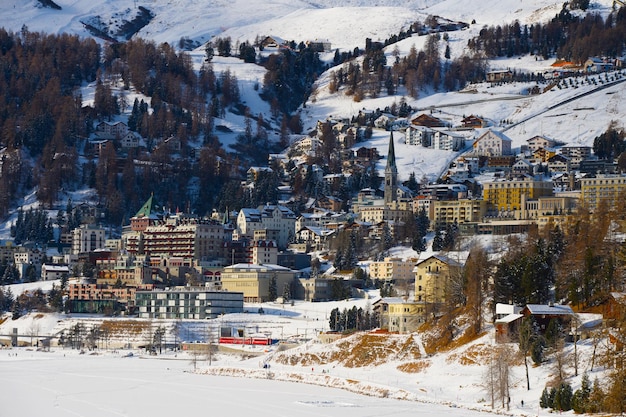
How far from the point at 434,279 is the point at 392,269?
32.0m

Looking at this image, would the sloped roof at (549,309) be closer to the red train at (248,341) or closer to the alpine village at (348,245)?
the alpine village at (348,245)

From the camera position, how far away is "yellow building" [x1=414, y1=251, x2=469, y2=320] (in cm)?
10362

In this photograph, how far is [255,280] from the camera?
146 meters

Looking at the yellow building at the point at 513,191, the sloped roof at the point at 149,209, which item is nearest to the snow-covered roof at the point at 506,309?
the yellow building at the point at 513,191

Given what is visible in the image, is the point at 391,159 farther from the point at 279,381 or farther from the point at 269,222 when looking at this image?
the point at 279,381

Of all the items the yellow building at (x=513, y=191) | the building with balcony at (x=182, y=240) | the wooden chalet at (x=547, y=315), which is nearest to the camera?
the wooden chalet at (x=547, y=315)

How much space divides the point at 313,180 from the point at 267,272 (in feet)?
143

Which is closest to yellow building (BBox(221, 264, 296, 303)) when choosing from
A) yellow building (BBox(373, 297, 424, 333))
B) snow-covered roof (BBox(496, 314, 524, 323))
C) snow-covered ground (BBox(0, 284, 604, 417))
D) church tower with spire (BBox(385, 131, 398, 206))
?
snow-covered ground (BBox(0, 284, 604, 417))

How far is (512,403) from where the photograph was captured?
7575cm

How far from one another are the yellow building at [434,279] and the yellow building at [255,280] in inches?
1276

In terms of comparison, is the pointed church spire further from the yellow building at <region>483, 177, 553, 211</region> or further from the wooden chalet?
the wooden chalet

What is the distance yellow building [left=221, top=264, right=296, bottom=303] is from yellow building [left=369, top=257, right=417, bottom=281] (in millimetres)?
8346

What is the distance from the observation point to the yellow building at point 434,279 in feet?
340

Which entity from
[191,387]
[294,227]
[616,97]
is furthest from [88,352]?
[616,97]
